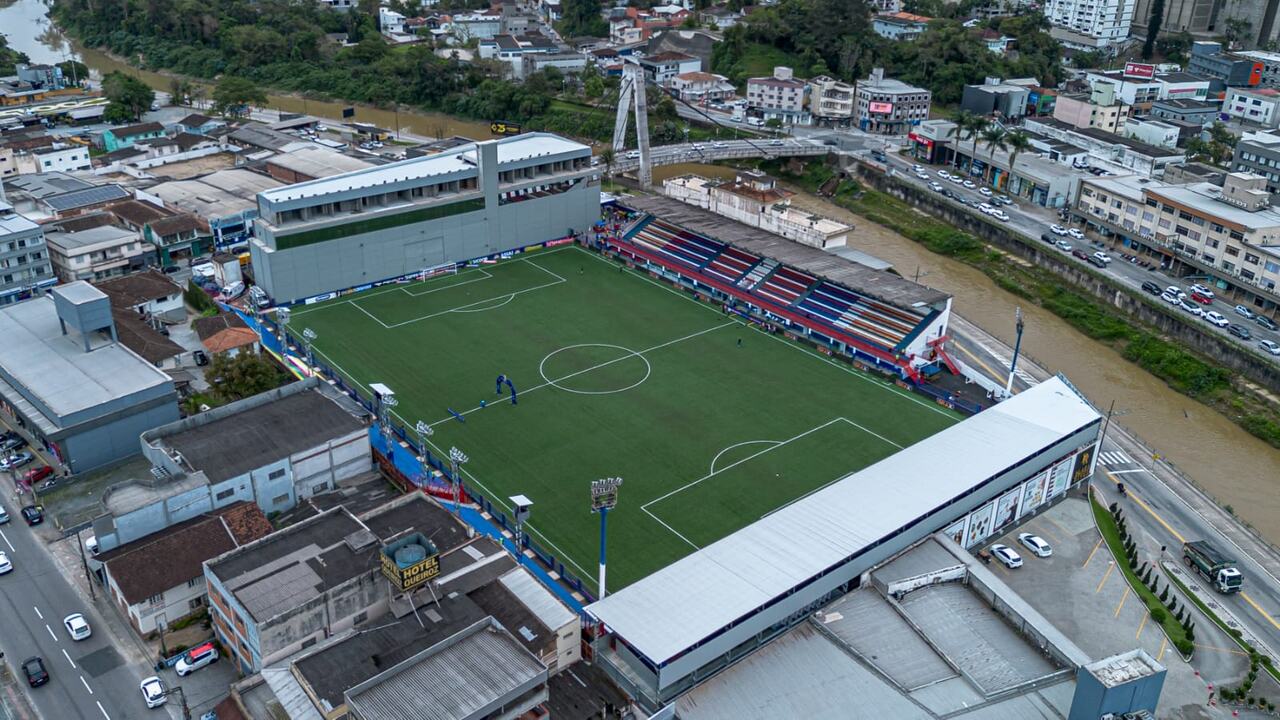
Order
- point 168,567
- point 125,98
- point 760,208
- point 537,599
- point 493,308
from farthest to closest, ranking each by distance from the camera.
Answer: point 125,98, point 760,208, point 493,308, point 168,567, point 537,599

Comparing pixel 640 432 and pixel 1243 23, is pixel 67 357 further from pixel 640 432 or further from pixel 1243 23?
pixel 1243 23

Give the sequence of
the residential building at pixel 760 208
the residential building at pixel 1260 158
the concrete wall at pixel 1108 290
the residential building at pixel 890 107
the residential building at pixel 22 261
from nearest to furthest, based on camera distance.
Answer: the concrete wall at pixel 1108 290 < the residential building at pixel 22 261 < the residential building at pixel 760 208 < the residential building at pixel 1260 158 < the residential building at pixel 890 107

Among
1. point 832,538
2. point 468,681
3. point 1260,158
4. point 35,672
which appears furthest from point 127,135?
point 1260,158

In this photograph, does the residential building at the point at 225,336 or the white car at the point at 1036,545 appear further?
the residential building at the point at 225,336

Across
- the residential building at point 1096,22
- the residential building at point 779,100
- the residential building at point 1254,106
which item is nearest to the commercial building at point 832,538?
the residential building at point 779,100

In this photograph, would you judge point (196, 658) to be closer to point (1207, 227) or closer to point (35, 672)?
point (35, 672)

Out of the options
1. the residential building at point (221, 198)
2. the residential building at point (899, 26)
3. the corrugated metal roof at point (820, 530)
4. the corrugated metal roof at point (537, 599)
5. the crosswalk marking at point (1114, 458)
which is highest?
the residential building at point (899, 26)

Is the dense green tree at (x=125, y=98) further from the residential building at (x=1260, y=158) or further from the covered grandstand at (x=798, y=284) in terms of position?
the residential building at (x=1260, y=158)

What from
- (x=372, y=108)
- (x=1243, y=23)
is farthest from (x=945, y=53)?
(x=372, y=108)
